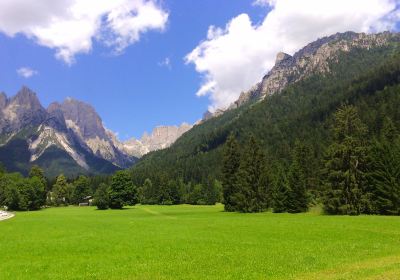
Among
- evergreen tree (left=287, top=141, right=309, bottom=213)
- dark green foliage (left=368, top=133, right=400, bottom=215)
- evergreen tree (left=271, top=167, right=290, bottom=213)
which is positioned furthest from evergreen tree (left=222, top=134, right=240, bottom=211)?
dark green foliage (left=368, top=133, right=400, bottom=215)

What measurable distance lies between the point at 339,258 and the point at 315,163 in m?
108

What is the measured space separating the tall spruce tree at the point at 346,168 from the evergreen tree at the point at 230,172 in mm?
29424

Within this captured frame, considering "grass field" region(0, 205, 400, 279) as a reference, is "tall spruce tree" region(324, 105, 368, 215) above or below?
above

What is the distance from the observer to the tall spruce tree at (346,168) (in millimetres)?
66562

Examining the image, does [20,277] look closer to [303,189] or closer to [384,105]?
[303,189]

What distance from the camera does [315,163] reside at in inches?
5143

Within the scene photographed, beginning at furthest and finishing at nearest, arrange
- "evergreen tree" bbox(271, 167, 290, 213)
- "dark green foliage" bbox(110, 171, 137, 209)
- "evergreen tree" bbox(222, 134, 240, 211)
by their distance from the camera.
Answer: "dark green foliage" bbox(110, 171, 137, 209) < "evergreen tree" bbox(222, 134, 240, 211) < "evergreen tree" bbox(271, 167, 290, 213)

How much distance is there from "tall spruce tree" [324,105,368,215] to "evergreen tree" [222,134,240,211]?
29.4 m

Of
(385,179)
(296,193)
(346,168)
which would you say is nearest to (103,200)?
(296,193)

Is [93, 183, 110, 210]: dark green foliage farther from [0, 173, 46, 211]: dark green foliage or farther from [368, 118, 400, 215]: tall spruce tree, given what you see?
[368, 118, 400, 215]: tall spruce tree

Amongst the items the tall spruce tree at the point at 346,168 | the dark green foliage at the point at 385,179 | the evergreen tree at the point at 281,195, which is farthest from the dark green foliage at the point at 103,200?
the dark green foliage at the point at 385,179

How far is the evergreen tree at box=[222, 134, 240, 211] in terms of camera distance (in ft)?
321

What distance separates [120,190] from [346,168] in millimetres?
96457

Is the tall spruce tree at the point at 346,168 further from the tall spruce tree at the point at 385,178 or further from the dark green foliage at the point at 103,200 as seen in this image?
the dark green foliage at the point at 103,200
